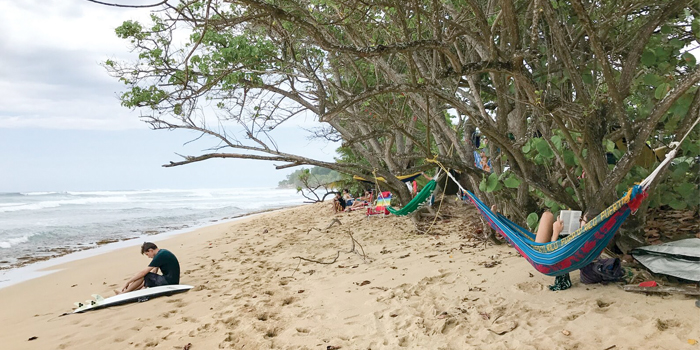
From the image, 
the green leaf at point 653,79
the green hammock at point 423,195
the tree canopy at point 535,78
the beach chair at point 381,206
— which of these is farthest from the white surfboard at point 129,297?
the beach chair at point 381,206

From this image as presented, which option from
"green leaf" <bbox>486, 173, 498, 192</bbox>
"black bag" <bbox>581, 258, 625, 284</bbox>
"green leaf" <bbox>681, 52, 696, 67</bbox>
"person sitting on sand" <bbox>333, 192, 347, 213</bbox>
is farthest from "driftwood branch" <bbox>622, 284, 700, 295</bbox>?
"person sitting on sand" <bbox>333, 192, 347, 213</bbox>

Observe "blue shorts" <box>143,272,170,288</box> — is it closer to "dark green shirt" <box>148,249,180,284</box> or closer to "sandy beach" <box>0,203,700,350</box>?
"dark green shirt" <box>148,249,180,284</box>

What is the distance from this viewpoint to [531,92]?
254cm

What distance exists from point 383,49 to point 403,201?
4.81 metres

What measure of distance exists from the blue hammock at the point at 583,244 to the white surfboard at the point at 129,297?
2.92m

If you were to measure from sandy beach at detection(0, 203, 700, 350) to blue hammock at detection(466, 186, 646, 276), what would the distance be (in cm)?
22

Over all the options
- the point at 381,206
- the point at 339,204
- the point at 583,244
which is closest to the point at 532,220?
the point at 583,244

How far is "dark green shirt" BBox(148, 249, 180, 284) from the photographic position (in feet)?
12.9

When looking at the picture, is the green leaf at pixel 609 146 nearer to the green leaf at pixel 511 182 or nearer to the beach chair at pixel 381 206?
the green leaf at pixel 511 182

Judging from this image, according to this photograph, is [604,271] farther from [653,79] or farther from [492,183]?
[653,79]

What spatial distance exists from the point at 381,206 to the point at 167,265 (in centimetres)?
474

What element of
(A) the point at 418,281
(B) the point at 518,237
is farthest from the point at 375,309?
(B) the point at 518,237

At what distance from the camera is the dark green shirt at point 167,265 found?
12.9 feet

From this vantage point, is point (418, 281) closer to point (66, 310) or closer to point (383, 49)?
point (383, 49)
